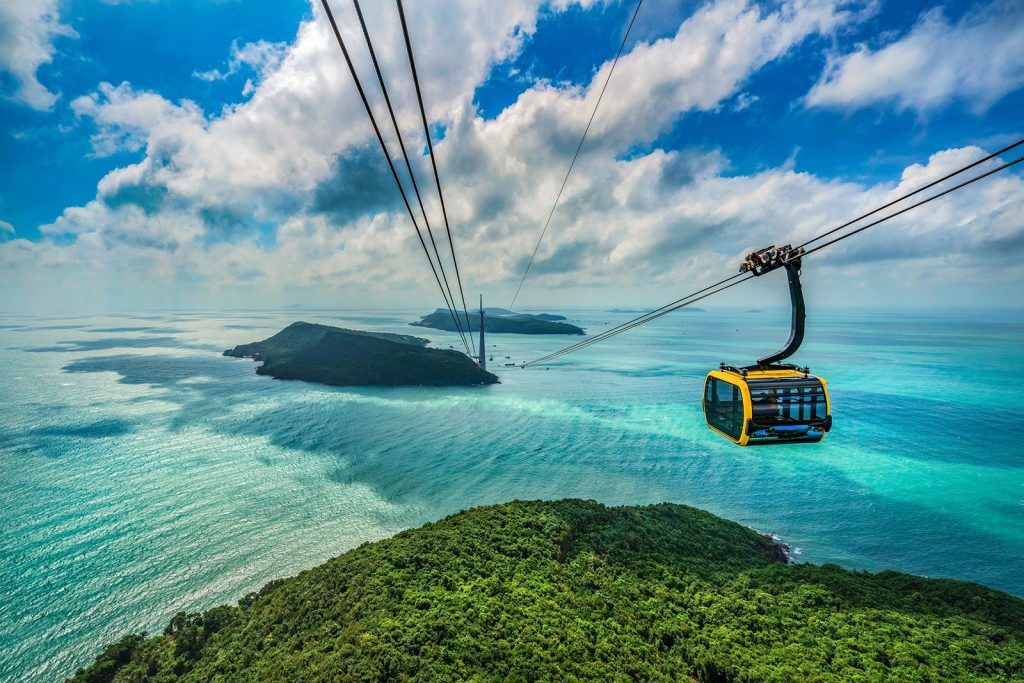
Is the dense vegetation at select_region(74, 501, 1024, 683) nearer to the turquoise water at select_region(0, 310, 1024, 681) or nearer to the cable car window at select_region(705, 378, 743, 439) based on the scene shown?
the turquoise water at select_region(0, 310, 1024, 681)

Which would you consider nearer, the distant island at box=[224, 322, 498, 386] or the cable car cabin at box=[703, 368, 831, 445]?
the cable car cabin at box=[703, 368, 831, 445]

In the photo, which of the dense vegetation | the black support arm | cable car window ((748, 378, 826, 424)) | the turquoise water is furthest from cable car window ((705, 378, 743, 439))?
the turquoise water

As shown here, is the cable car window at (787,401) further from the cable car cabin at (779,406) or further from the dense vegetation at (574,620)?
the dense vegetation at (574,620)

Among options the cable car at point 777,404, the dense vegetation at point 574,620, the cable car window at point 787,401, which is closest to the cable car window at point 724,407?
the cable car at point 777,404

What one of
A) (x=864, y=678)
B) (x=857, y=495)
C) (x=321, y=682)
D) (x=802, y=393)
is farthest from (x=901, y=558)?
(x=321, y=682)

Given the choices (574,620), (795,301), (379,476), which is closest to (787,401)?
(795,301)

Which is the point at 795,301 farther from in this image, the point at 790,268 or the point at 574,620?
the point at 574,620
